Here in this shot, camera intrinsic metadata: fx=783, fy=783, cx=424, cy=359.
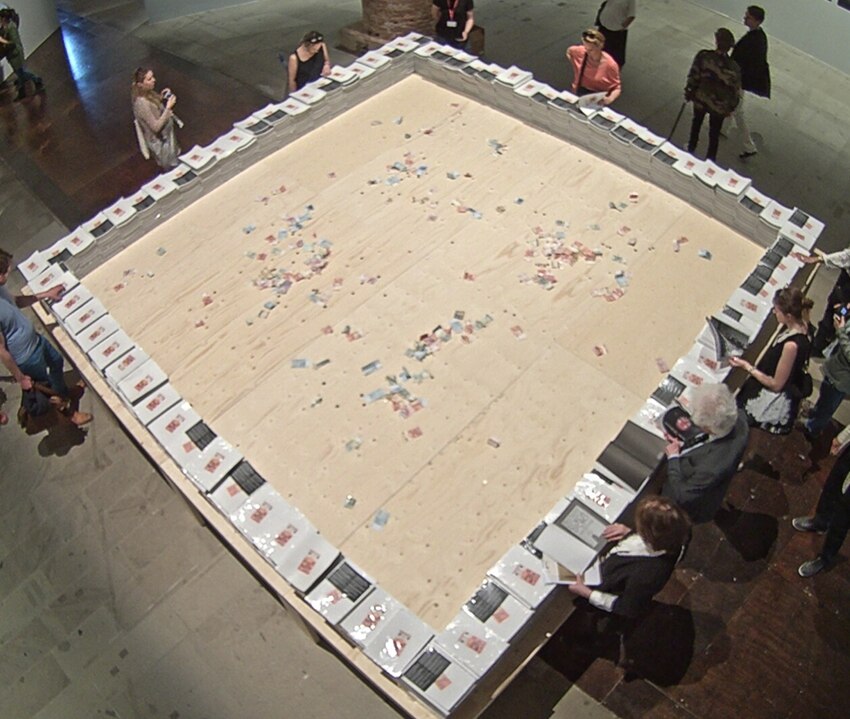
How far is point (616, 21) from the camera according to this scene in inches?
258

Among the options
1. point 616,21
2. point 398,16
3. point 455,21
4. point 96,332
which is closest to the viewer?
point 96,332

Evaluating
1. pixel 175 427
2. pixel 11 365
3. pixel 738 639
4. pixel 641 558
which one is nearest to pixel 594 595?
pixel 641 558

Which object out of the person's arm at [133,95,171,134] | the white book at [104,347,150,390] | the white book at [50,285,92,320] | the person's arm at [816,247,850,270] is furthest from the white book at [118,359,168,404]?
the person's arm at [816,247,850,270]

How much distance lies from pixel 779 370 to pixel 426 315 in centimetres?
183

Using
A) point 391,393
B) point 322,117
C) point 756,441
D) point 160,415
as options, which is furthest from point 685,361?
point 322,117

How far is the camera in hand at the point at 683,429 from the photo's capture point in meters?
3.44

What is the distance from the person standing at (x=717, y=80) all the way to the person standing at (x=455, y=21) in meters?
2.03

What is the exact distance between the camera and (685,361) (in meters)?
3.82

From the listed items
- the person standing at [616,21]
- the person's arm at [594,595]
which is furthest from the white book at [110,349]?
the person standing at [616,21]

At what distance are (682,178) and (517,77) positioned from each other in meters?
1.45

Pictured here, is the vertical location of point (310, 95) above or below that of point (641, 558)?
above

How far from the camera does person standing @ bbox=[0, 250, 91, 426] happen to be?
4.34 meters

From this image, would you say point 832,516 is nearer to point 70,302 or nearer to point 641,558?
point 641,558

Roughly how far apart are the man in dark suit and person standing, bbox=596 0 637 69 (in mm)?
4330
